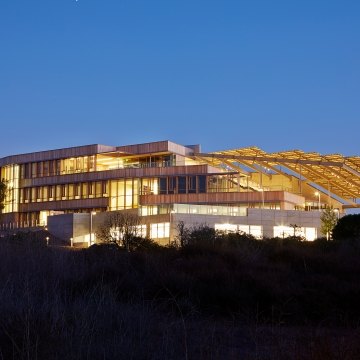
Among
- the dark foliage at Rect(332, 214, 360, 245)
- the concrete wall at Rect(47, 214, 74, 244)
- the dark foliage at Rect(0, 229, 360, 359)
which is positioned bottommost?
the dark foliage at Rect(0, 229, 360, 359)

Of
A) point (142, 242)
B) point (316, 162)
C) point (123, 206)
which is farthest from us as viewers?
point (123, 206)

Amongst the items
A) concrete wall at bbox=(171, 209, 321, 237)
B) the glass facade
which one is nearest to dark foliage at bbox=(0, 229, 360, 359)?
concrete wall at bbox=(171, 209, 321, 237)

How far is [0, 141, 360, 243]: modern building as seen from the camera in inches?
2601

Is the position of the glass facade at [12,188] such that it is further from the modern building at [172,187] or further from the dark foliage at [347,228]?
the dark foliage at [347,228]

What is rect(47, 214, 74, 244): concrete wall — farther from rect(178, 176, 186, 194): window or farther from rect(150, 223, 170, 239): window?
rect(178, 176, 186, 194): window

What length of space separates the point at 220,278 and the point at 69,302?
6103 millimetres

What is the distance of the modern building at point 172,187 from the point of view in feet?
217

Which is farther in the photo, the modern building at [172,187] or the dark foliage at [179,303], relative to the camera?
the modern building at [172,187]

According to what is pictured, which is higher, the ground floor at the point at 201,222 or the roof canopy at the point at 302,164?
the roof canopy at the point at 302,164

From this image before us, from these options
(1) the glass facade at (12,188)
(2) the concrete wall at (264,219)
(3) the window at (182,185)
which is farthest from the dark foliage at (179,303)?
(1) the glass facade at (12,188)

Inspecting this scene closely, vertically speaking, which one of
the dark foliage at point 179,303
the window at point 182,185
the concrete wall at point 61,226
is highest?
the window at point 182,185

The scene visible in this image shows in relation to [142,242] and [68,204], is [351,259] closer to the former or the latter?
[142,242]

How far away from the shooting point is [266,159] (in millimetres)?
73438

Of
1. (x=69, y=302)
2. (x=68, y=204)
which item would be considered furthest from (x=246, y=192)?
(x=69, y=302)
